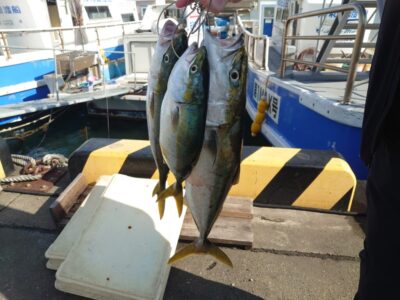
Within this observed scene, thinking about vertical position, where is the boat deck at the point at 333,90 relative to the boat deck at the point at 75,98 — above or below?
above

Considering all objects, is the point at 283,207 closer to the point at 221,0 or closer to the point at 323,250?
the point at 323,250

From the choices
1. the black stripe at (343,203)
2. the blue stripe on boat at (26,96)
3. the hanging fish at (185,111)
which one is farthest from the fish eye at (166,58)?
the blue stripe on boat at (26,96)

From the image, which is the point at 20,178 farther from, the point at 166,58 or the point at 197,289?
the point at 166,58

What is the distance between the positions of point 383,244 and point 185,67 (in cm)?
126

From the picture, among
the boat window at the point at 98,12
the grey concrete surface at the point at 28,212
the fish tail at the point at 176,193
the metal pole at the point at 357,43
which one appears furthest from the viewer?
the boat window at the point at 98,12

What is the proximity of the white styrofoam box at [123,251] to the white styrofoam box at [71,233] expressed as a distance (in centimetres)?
13

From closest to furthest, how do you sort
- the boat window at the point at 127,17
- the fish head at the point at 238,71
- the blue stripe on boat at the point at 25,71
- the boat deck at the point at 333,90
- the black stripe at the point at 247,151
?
the fish head at the point at 238,71, the black stripe at the point at 247,151, the boat deck at the point at 333,90, the blue stripe on boat at the point at 25,71, the boat window at the point at 127,17

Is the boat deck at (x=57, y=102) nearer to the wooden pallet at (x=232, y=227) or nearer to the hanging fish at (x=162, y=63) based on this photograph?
the wooden pallet at (x=232, y=227)

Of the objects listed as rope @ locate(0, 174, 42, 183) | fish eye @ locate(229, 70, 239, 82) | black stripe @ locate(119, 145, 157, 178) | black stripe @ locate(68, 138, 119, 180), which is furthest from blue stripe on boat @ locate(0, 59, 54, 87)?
fish eye @ locate(229, 70, 239, 82)

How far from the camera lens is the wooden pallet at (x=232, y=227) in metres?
2.85

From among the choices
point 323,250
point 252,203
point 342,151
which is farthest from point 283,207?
point 342,151

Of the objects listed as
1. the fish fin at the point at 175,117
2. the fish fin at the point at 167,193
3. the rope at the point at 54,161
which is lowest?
the rope at the point at 54,161

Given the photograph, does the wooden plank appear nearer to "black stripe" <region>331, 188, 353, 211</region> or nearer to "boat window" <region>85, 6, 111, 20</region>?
"black stripe" <region>331, 188, 353, 211</region>

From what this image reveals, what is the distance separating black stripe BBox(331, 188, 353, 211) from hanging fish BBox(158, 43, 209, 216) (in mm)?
2282
